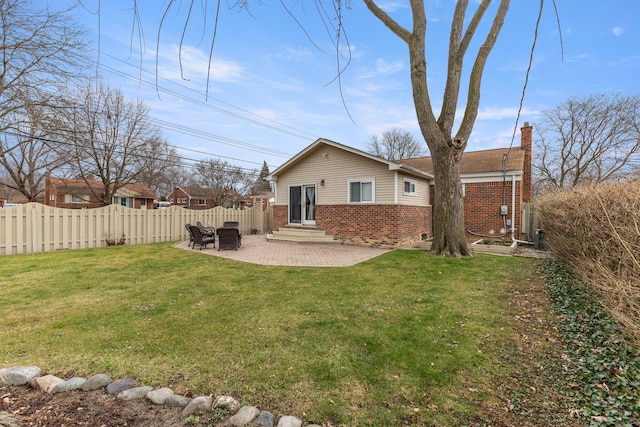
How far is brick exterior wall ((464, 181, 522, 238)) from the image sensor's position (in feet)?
43.4

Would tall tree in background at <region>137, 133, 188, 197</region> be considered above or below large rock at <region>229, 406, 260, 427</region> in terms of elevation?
above

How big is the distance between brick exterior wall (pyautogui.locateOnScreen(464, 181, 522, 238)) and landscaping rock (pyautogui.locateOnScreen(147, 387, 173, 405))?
14.3 metres

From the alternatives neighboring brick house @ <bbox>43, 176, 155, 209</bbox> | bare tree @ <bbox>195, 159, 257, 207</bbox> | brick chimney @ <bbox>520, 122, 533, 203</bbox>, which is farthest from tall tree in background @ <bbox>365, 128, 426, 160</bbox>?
neighboring brick house @ <bbox>43, 176, 155, 209</bbox>

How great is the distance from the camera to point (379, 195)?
38.3 ft

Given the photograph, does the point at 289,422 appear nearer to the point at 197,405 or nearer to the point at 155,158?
the point at 197,405

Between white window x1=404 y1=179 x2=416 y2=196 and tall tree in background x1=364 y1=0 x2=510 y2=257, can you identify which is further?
white window x1=404 y1=179 x2=416 y2=196

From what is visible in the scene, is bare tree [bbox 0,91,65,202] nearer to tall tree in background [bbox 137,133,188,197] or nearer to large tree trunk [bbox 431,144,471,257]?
tall tree in background [bbox 137,133,188,197]

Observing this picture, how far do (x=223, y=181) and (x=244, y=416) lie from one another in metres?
43.4

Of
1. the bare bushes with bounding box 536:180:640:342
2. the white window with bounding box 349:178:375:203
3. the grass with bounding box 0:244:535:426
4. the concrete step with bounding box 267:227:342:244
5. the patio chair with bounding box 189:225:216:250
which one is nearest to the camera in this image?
the grass with bounding box 0:244:535:426

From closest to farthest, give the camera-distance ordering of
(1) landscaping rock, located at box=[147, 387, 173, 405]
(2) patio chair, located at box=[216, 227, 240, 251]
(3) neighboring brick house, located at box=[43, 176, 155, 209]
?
(1) landscaping rock, located at box=[147, 387, 173, 405] < (2) patio chair, located at box=[216, 227, 240, 251] < (3) neighboring brick house, located at box=[43, 176, 155, 209]

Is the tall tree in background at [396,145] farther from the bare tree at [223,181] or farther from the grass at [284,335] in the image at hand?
the grass at [284,335]

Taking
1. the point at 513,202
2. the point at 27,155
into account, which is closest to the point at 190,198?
the point at 27,155

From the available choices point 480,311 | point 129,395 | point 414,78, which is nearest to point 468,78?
point 414,78

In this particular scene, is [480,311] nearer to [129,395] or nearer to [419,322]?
[419,322]
